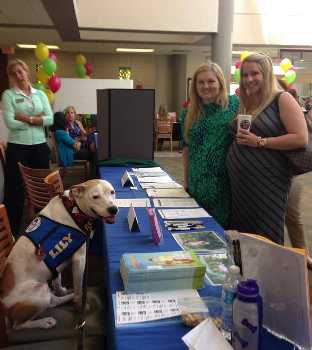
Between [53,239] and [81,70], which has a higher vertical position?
[81,70]

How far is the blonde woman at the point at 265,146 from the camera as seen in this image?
179 cm

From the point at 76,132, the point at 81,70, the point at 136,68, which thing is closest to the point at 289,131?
the point at 76,132

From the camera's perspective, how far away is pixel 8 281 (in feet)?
4.87

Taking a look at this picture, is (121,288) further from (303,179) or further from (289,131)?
(303,179)

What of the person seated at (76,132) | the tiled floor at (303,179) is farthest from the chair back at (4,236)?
the person seated at (76,132)

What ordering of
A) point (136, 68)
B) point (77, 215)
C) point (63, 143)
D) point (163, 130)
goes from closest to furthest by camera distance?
point (77, 215)
point (63, 143)
point (163, 130)
point (136, 68)

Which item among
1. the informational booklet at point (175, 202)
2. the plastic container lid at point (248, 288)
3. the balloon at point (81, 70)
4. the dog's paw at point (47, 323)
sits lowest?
the dog's paw at point (47, 323)

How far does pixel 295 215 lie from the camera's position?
8.45ft

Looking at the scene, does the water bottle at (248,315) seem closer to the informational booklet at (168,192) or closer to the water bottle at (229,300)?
the water bottle at (229,300)

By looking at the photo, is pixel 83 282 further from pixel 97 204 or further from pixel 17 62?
pixel 17 62

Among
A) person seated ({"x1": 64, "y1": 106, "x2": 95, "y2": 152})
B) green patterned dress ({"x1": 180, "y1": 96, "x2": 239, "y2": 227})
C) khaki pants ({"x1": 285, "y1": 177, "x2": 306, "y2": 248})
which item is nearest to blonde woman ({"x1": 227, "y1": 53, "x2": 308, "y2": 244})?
green patterned dress ({"x1": 180, "y1": 96, "x2": 239, "y2": 227})

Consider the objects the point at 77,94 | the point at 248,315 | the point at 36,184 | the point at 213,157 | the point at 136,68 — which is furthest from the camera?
the point at 136,68

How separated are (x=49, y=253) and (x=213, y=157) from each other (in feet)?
3.21

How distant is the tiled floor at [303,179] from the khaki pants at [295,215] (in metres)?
0.73
